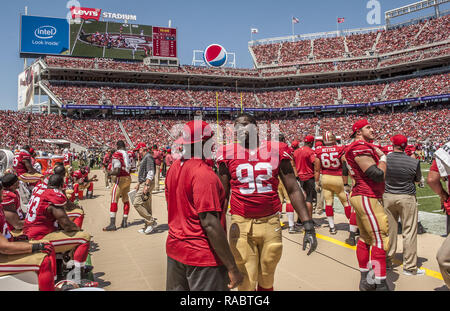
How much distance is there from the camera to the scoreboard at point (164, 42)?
5138 cm

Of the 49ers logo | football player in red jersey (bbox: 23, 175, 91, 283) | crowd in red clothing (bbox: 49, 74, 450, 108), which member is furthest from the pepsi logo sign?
football player in red jersey (bbox: 23, 175, 91, 283)

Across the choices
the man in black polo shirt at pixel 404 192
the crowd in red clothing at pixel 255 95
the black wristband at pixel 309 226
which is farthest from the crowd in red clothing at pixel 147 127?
the black wristband at pixel 309 226

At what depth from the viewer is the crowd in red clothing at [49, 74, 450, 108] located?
139 feet

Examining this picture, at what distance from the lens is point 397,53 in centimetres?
4719

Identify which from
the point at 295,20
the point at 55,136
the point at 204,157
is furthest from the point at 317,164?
the point at 295,20

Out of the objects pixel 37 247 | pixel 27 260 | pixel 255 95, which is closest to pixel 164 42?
pixel 255 95

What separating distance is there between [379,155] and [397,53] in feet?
167

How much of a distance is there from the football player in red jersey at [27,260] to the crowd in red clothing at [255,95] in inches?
1665

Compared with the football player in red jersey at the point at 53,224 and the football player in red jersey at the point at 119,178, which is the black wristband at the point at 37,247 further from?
the football player in red jersey at the point at 119,178

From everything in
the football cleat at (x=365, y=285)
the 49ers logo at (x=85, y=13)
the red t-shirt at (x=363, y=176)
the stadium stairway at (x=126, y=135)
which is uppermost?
the 49ers logo at (x=85, y=13)

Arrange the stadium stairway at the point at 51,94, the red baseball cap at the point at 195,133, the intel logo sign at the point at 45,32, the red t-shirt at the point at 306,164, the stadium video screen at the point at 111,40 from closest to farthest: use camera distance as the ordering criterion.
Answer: the red baseball cap at the point at 195,133 → the red t-shirt at the point at 306,164 → the stadium stairway at the point at 51,94 → the intel logo sign at the point at 45,32 → the stadium video screen at the point at 111,40

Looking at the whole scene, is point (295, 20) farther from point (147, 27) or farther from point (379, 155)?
point (379, 155)

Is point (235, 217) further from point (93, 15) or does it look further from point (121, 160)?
point (93, 15)

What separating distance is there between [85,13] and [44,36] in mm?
7062
